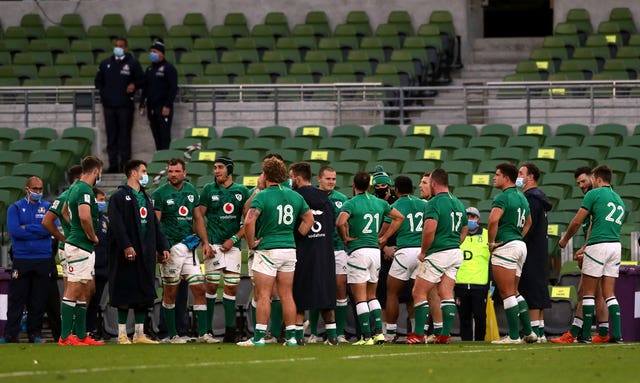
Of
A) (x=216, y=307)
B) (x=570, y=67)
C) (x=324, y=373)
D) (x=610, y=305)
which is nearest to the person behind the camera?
(x=324, y=373)

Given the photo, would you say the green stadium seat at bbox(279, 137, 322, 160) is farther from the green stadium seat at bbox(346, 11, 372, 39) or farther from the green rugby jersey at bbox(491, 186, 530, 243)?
the green rugby jersey at bbox(491, 186, 530, 243)

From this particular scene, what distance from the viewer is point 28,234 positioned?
16.6 m

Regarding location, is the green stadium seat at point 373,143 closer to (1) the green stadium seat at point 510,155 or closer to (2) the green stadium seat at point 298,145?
(2) the green stadium seat at point 298,145

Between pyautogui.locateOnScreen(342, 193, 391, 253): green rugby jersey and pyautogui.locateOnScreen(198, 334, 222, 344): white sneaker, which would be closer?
pyautogui.locateOnScreen(342, 193, 391, 253): green rugby jersey

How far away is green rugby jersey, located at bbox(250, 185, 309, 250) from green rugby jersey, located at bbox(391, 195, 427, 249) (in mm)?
1783

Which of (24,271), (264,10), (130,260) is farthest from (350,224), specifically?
(264,10)

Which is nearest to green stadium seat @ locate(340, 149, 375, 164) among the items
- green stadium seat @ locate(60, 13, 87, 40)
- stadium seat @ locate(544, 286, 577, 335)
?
stadium seat @ locate(544, 286, 577, 335)

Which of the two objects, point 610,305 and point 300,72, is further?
point 300,72

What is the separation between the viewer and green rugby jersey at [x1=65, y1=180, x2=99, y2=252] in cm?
1498

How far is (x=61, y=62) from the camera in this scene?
100 feet

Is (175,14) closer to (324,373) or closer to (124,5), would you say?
(124,5)

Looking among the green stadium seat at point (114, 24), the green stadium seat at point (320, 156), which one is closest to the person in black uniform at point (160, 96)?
the green stadium seat at point (320, 156)

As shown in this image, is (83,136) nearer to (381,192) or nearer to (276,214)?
(381,192)

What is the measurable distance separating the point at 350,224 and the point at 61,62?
16.4 metres
